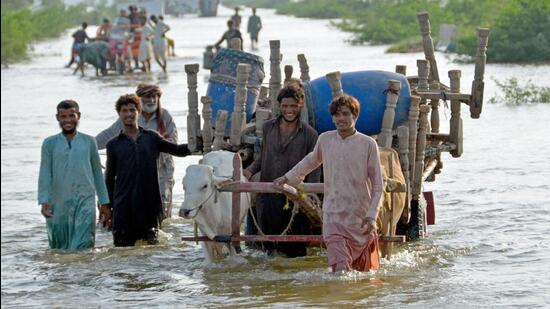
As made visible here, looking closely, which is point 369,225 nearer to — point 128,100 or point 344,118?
point 344,118

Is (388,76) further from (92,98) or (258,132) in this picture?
(92,98)

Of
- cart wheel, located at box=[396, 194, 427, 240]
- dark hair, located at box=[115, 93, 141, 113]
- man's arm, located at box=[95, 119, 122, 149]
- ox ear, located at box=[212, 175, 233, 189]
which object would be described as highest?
dark hair, located at box=[115, 93, 141, 113]

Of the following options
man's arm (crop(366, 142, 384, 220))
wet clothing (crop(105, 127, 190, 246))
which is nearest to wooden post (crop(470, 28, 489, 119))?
wet clothing (crop(105, 127, 190, 246))

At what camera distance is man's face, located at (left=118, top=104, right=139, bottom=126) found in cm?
882

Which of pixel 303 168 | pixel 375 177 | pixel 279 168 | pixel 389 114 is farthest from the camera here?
pixel 279 168

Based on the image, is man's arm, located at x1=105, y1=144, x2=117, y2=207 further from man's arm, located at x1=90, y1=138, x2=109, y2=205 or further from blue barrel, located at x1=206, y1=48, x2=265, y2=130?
blue barrel, located at x1=206, y1=48, x2=265, y2=130

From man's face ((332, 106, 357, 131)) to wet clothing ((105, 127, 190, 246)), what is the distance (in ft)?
6.44

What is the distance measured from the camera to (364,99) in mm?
8773

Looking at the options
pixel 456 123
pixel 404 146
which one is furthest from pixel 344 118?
pixel 456 123

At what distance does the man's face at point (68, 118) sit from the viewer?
845 centimetres

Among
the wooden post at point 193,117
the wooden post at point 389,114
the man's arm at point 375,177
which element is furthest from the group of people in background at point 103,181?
the man's arm at point 375,177

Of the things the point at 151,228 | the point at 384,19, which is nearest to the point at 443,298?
the point at 151,228

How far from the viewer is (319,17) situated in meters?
76.4

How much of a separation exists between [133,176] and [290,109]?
1.33 m
